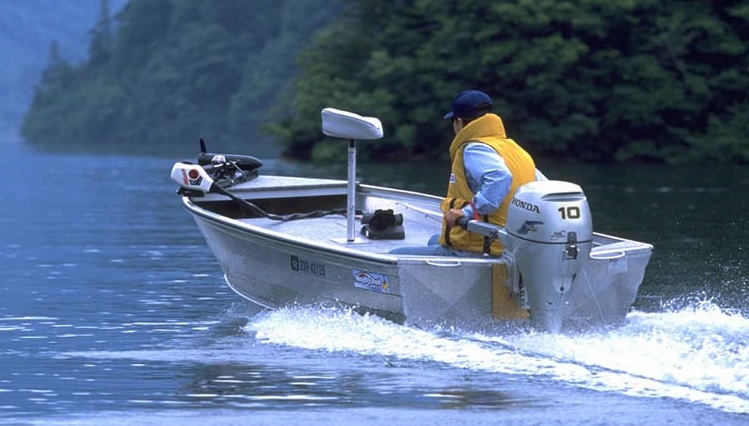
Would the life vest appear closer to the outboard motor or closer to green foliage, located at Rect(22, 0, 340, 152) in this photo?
the outboard motor

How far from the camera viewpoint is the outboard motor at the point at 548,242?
363 inches

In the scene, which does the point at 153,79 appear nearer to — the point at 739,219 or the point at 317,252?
the point at 739,219

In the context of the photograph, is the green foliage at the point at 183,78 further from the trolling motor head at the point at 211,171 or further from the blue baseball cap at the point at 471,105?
the blue baseball cap at the point at 471,105

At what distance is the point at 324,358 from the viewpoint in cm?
955

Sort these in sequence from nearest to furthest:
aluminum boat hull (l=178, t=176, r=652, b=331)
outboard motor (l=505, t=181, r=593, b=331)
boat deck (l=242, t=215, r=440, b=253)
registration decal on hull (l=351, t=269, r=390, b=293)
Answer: outboard motor (l=505, t=181, r=593, b=331) → aluminum boat hull (l=178, t=176, r=652, b=331) → registration decal on hull (l=351, t=269, r=390, b=293) → boat deck (l=242, t=215, r=440, b=253)

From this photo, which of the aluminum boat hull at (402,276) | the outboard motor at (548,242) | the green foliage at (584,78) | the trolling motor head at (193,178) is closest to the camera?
the outboard motor at (548,242)

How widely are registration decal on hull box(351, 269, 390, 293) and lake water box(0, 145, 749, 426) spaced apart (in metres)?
0.23

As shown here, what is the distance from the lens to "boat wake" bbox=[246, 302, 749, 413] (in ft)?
26.8

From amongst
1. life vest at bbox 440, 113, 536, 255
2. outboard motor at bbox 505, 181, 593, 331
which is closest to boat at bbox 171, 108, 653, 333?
outboard motor at bbox 505, 181, 593, 331

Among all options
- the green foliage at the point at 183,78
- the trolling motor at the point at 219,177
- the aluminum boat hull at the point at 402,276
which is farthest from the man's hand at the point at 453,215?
the green foliage at the point at 183,78

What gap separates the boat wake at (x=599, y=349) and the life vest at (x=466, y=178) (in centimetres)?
67

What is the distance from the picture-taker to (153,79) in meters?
113

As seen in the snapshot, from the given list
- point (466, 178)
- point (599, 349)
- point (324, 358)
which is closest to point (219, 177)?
point (466, 178)

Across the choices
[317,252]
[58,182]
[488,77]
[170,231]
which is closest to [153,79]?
[488,77]
